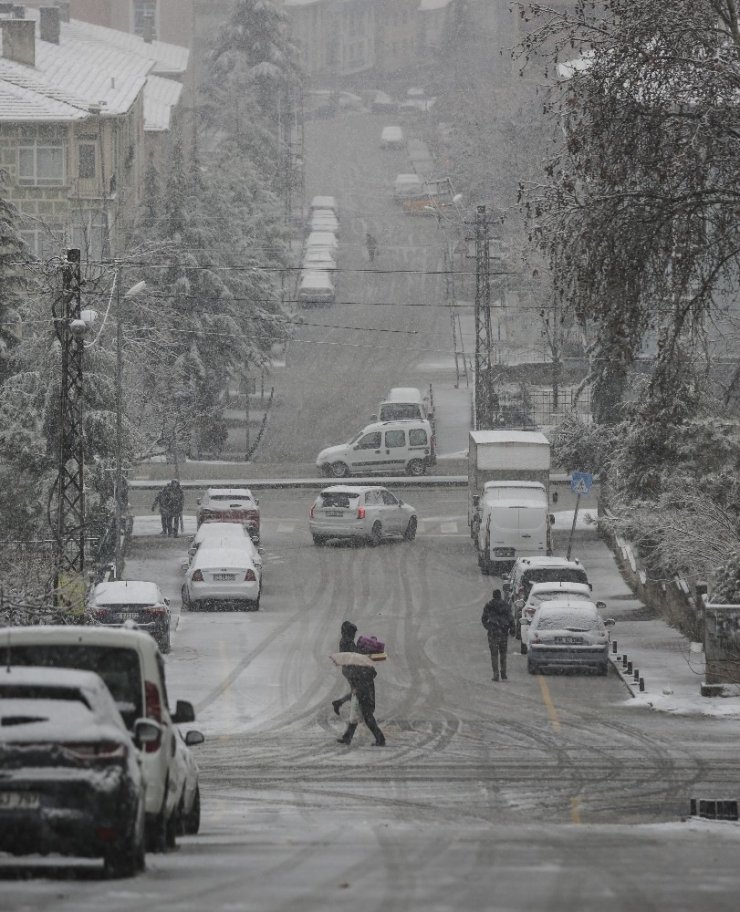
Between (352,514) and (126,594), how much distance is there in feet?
45.4

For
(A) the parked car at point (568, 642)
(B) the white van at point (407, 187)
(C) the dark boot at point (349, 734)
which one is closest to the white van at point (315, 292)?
(B) the white van at point (407, 187)

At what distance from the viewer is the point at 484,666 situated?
116ft

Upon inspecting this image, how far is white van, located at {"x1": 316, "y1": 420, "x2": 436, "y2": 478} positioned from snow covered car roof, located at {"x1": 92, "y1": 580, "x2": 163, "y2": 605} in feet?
87.7

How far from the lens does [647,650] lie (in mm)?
37719

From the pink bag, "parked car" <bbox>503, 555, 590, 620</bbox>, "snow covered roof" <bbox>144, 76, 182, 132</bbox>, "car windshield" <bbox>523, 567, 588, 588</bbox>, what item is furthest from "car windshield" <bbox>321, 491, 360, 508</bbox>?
"snow covered roof" <bbox>144, 76, 182, 132</bbox>

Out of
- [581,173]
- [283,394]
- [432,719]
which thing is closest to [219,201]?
[283,394]

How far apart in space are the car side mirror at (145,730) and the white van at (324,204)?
108 metres

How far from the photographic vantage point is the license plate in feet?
37.7

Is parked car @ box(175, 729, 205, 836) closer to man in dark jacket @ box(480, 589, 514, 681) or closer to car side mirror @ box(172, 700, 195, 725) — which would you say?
car side mirror @ box(172, 700, 195, 725)

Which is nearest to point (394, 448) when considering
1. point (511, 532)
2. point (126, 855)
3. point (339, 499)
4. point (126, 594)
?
point (339, 499)

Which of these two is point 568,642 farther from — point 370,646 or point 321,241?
point 321,241

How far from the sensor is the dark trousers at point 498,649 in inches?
1303

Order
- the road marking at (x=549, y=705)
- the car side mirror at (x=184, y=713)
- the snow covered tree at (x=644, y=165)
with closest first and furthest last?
the car side mirror at (x=184, y=713) < the snow covered tree at (x=644, y=165) < the road marking at (x=549, y=705)

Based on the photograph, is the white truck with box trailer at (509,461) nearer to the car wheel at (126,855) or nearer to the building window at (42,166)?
the building window at (42,166)
